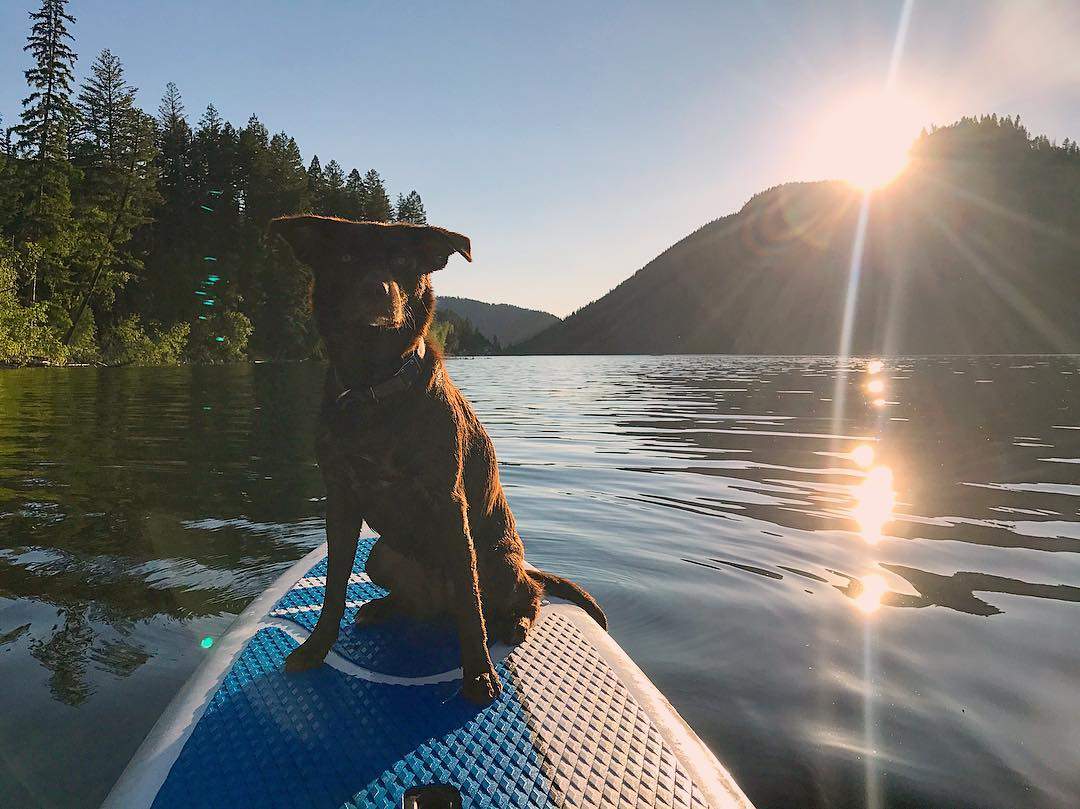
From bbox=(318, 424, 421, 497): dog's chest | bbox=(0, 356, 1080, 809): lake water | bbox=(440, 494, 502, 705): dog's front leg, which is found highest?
bbox=(318, 424, 421, 497): dog's chest

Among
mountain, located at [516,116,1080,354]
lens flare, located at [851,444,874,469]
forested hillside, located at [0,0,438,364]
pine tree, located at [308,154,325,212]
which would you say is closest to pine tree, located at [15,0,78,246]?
forested hillside, located at [0,0,438,364]

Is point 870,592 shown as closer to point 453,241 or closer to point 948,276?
point 453,241

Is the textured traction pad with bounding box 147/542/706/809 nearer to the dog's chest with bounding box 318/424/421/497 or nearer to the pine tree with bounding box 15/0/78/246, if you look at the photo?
the dog's chest with bounding box 318/424/421/497

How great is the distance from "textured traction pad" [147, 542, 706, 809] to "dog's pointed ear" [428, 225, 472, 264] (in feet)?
6.62

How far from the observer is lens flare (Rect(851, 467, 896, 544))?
775cm

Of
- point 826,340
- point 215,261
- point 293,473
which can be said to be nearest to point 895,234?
point 826,340

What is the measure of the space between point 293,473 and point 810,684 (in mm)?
9470

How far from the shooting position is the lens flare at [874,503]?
775cm

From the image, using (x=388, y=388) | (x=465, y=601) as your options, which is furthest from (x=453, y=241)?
(x=465, y=601)

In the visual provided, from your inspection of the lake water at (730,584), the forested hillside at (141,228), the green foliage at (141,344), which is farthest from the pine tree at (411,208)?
the lake water at (730,584)

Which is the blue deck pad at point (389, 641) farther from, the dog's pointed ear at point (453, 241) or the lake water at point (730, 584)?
the dog's pointed ear at point (453, 241)

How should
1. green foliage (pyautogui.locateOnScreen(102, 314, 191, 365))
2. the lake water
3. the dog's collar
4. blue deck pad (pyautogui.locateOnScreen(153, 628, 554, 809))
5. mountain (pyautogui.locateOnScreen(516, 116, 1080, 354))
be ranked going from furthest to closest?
mountain (pyautogui.locateOnScreen(516, 116, 1080, 354)) < green foliage (pyautogui.locateOnScreen(102, 314, 191, 365)) < the lake water < the dog's collar < blue deck pad (pyautogui.locateOnScreen(153, 628, 554, 809))

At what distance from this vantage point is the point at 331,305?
303 centimetres

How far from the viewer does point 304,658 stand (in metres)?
3.14
